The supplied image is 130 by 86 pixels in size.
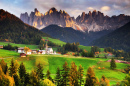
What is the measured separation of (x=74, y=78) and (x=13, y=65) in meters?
26.3

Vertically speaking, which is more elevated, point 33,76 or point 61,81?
point 33,76

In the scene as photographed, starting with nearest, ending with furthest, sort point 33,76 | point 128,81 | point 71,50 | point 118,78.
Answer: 1. point 33,76
2. point 128,81
3. point 118,78
4. point 71,50

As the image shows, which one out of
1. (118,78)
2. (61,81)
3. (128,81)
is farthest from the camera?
(118,78)

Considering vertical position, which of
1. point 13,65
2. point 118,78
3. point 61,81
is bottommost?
point 118,78

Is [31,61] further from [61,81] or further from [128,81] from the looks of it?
[128,81]

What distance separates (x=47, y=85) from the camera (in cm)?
3653

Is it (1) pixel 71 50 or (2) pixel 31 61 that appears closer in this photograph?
(2) pixel 31 61

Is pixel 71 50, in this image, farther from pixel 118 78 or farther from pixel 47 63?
pixel 118 78

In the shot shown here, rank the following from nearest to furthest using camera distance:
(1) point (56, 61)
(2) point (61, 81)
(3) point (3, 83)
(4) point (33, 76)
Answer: (3) point (3, 83) → (4) point (33, 76) → (2) point (61, 81) → (1) point (56, 61)

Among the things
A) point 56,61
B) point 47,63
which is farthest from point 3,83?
point 56,61

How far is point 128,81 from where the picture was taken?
45.5 meters

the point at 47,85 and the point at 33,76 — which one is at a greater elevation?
the point at 33,76

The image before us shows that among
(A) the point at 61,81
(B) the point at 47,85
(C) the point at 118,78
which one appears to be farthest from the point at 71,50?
(B) the point at 47,85

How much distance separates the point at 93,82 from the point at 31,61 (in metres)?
65.9
